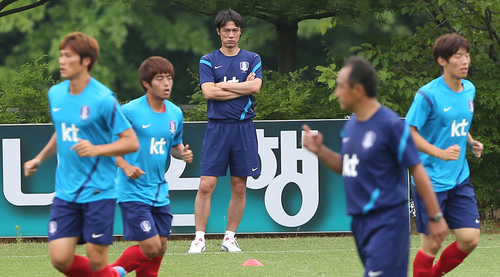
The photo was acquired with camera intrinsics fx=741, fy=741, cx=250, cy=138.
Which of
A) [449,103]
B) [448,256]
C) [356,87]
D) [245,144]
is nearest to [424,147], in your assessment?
[449,103]

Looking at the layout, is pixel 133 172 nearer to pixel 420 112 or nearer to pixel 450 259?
pixel 420 112

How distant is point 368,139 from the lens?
3961 mm

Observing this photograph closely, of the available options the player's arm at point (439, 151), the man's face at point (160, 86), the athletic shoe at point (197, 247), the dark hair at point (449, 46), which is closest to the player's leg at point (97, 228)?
the man's face at point (160, 86)

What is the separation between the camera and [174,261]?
7461 millimetres

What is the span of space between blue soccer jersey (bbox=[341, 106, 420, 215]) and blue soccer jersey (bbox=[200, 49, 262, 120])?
4009 mm

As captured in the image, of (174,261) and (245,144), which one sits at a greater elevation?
(245,144)

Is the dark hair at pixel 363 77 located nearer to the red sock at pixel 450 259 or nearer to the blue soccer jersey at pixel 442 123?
the blue soccer jersey at pixel 442 123

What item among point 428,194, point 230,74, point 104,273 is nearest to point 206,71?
point 230,74

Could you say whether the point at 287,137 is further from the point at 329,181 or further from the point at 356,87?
the point at 356,87

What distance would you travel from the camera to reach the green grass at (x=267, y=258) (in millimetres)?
6871

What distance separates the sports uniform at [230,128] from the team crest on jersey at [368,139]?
13.5 feet

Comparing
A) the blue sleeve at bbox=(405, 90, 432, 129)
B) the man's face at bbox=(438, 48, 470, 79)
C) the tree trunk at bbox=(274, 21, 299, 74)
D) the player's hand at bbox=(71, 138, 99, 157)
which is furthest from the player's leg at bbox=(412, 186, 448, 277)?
the tree trunk at bbox=(274, 21, 299, 74)

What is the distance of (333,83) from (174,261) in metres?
3.50

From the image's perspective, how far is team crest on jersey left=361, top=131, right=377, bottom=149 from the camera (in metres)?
3.94
